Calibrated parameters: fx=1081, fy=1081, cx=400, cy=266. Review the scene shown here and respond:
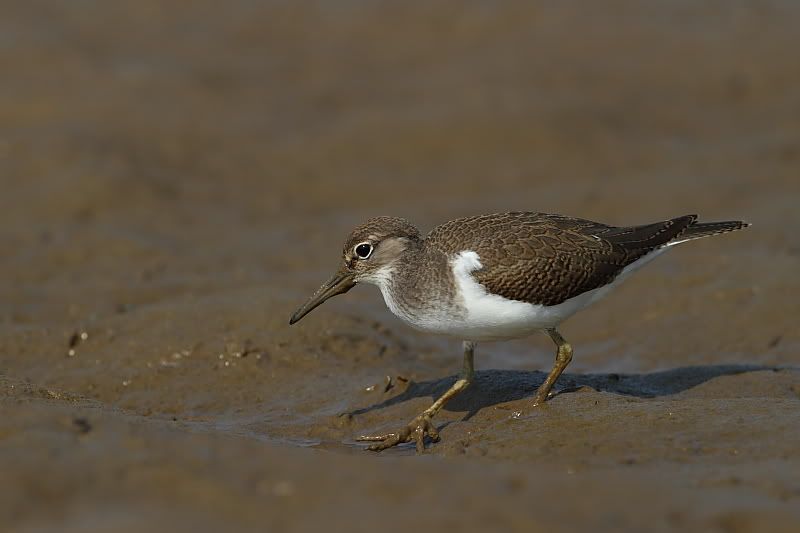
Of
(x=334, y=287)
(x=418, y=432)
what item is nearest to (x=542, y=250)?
(x=418, y=432)

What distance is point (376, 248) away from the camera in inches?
368

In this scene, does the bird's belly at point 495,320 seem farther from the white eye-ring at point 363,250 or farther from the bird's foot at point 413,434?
the white eye-ring at point 363,250

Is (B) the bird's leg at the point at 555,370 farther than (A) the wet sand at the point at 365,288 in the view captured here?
Yes

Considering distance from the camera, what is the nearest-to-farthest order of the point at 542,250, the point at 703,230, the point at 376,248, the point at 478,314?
the point at 478,314, the point at 542,250, the point at 376,248, the point at 703,230

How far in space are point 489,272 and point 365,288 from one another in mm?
5474

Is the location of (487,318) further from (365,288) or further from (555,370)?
(365,288)

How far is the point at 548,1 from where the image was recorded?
19.2m

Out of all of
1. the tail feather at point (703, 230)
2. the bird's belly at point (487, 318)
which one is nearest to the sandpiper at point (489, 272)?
the bird's belly at point (487, 318)

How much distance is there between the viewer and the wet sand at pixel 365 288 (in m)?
6.38

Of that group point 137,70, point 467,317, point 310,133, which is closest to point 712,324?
point 467,317

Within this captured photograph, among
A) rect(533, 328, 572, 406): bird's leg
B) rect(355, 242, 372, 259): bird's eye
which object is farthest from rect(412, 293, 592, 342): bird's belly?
rect(355, 242, 372, 259): bird's eye

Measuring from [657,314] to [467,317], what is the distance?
456 cm

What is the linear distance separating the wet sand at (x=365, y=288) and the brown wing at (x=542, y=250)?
0.98m

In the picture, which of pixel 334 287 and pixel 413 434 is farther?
pixel 334 287
